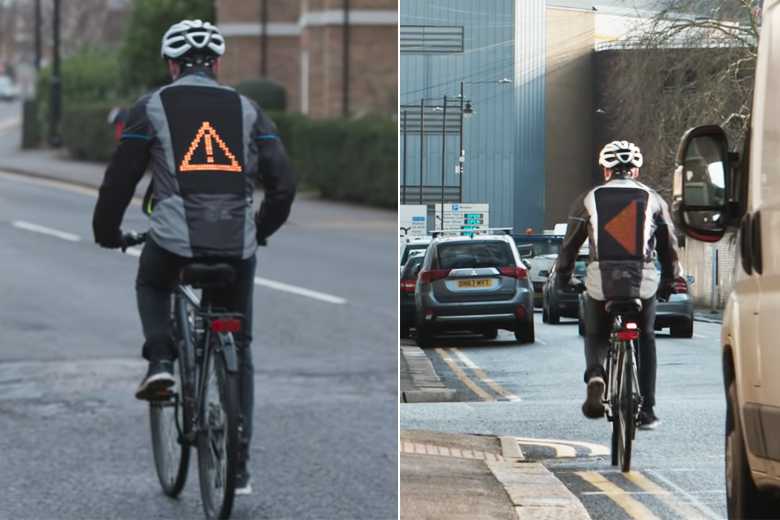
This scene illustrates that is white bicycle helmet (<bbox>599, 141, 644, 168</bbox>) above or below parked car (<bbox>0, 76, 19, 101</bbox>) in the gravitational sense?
below

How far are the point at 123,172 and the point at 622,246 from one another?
1.35m

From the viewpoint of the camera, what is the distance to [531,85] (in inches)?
134

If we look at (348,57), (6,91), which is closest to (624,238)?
(348,57)

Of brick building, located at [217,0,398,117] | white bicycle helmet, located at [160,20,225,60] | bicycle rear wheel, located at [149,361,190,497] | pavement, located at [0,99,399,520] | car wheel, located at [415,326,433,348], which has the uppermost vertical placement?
brick building, located at [217,0,398,117]

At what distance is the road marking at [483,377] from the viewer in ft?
11.6

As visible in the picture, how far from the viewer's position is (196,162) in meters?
3.64

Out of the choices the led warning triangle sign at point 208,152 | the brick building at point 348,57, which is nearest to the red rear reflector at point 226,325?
the led warning triangle sign at point 208,152

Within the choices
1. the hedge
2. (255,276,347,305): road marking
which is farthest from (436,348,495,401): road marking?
the hedge

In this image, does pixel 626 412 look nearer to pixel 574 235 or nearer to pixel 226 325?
pixel 574 235

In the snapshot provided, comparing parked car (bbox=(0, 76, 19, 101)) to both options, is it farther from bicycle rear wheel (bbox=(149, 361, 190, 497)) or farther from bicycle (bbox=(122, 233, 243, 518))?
bicycle (bbox=(122, 233, 243, 518))

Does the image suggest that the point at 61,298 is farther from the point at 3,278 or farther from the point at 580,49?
the point at 580,49

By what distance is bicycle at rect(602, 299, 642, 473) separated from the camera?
10.5 feet

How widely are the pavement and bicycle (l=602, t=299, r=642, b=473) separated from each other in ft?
14.7

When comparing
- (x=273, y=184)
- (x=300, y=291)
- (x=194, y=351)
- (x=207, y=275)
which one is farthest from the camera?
(x=300, y=291)
